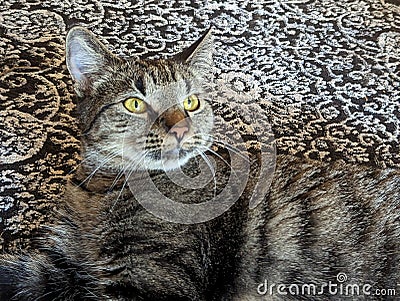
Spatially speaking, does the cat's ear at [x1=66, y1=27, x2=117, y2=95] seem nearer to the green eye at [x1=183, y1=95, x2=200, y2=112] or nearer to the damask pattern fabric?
the green eye at [x1=183, y1=95, x2=200, y2=112]

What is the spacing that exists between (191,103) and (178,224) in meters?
0.28

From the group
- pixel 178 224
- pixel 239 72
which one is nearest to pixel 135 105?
pixel 178 224

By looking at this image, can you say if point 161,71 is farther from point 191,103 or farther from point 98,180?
point 98,180

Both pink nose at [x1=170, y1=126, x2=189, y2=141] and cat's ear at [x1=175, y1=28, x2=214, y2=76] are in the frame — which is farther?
cat's ear at [x1=175, y1=28, x2=214, y2=76]

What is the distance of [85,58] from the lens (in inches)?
47.9

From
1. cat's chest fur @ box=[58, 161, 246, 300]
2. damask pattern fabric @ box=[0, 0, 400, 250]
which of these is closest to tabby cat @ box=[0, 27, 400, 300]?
cat's chest fur @ box=[58, 161, 246, 300]

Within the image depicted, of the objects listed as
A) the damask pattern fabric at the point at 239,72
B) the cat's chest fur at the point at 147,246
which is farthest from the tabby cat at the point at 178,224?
the damask pattern fabric at the point at 239,72

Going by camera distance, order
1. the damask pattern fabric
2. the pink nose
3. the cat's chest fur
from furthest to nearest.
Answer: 1. the damask pattern fabric
2. the pink nose
3. the cat's chest fur

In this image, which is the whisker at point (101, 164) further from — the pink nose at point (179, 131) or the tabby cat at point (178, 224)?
the pink nose at point (179, 131)

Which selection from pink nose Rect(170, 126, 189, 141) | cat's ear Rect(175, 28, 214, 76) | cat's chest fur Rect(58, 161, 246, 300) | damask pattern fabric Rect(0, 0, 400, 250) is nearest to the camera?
cat's chest fur Rect(58, 161, 246, 300)

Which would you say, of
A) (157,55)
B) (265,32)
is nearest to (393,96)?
(265,32)

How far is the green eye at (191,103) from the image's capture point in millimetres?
1245

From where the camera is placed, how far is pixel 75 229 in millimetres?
1140

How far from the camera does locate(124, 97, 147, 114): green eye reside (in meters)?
1.19
